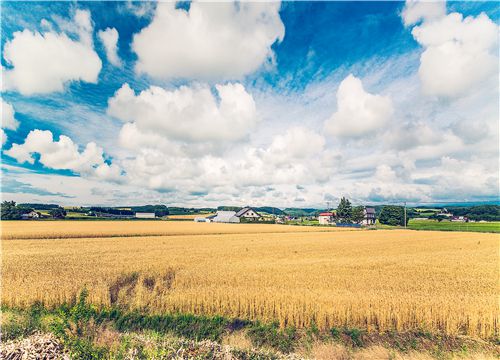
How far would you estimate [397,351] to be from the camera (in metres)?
8.04

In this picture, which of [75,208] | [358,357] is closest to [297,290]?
[358,357]

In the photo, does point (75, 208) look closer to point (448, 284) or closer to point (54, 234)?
point (54, 234)

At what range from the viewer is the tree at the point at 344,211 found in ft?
379

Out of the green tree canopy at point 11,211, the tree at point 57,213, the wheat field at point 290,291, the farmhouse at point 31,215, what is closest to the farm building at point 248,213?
the tree at point 57,213

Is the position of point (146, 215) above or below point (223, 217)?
above

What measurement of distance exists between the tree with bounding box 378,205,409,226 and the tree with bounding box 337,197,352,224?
50.4 feet

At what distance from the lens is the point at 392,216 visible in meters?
111

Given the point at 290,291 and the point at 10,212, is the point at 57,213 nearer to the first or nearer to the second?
the point at 10,212

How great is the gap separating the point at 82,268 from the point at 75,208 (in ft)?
452

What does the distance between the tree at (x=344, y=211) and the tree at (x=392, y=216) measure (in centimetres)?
1536

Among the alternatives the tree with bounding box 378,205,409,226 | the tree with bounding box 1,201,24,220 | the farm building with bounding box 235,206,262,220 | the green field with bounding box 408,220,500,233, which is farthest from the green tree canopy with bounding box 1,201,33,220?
the tree with bounding box 378,205,409,226

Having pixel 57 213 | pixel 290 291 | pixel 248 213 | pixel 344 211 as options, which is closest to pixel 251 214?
pixel 248 213

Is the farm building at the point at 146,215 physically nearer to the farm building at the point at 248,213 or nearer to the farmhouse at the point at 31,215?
the farmhouse at the point at 31,215

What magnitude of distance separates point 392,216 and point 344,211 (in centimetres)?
1944
